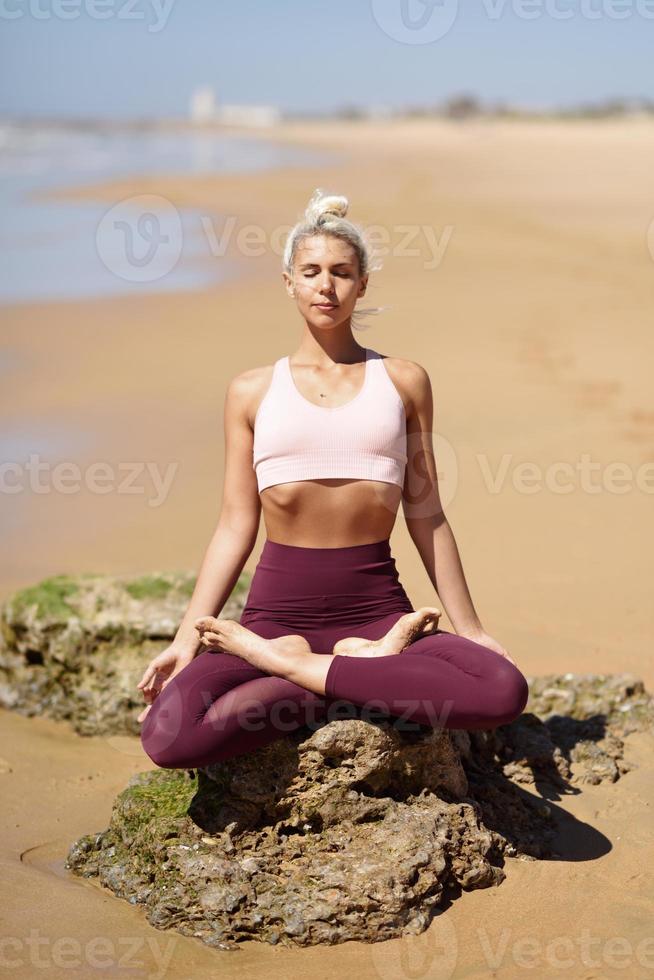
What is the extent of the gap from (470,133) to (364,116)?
46.0 metres

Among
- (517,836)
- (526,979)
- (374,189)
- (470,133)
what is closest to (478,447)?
(517,836)

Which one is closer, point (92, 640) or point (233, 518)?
point (233, 518)

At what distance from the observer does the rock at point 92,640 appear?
569 centimetres

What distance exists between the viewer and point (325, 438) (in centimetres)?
450

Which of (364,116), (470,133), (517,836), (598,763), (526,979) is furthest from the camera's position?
(364,116)

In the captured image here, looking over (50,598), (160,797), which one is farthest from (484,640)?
(50,598)

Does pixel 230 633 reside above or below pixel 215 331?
above

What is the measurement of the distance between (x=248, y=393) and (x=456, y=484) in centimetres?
496

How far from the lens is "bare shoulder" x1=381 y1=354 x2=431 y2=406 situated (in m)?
4.65

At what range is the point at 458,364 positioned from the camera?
13.0 metres

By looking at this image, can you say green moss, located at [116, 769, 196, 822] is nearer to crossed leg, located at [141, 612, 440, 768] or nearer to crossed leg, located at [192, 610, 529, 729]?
crossed leg, located at [141, 612, 440, 768]

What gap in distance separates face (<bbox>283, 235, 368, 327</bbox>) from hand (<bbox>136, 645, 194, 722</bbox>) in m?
1.25

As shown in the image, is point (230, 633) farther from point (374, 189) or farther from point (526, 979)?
point (374, 189)

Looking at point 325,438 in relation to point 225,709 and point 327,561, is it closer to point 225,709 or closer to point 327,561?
point 327,561
